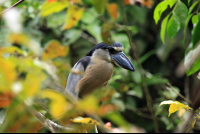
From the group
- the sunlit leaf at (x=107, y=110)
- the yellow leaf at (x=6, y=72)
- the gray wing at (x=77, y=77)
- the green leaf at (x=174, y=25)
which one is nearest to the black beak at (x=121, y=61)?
the gray wing at (x=77, y=77)

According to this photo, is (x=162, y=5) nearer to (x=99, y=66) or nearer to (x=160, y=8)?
(x=160, y=8)

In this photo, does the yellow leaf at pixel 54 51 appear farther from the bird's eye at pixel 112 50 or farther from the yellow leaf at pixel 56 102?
the bird's eye at pixel 112 50

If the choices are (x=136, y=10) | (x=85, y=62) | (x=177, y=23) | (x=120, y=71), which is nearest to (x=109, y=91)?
(x=177, y=23)

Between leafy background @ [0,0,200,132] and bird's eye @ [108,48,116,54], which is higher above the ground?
leafy background @ [0,0,200,132]

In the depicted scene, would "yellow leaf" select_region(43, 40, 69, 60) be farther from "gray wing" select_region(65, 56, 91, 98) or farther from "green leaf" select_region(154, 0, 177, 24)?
"gray wing" select_region(65, 56, 91, 98)

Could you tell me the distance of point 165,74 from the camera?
3.78 metres

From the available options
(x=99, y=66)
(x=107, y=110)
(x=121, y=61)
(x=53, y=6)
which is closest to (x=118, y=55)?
(x=121, y=61)

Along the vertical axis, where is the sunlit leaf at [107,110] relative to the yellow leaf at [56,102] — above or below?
below

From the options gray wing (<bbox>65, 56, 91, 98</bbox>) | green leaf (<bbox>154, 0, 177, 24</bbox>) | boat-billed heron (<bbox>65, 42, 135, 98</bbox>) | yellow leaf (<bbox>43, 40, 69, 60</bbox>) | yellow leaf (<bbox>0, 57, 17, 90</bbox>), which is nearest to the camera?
yellow leaf (<bbox>0, 57, 17, 90</bbox>)

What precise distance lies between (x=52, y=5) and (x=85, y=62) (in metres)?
1.30

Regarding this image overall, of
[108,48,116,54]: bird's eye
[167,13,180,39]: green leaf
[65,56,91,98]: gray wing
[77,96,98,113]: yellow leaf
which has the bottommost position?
[65,56,91,98]: gray wing

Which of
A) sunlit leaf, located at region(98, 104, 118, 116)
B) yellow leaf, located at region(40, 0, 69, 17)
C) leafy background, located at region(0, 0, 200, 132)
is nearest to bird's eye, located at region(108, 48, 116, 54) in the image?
leafy background, located at region(0, 0, 200, 132)

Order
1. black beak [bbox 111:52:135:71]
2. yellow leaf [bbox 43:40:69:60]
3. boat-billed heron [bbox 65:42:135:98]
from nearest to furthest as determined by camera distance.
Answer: yellow leaf [bbox 43:40:69:60], black beak [bbox 111:52:135:71], boat-billed heron [bbox 65:42:135:98]

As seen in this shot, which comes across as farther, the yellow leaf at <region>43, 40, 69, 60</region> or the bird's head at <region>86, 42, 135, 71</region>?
the bird's head at <region>86, 42, 135, 71</region>
